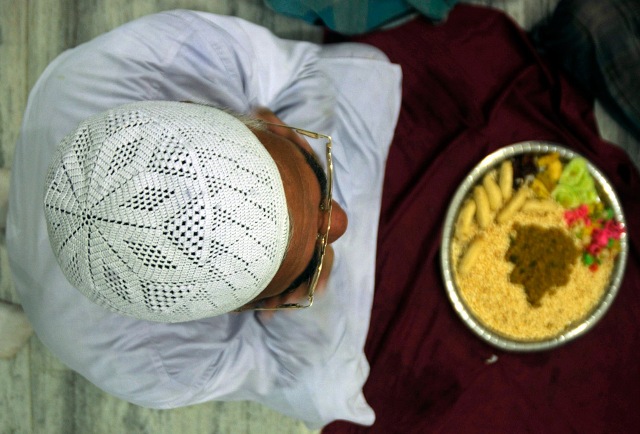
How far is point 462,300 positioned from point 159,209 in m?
0.69

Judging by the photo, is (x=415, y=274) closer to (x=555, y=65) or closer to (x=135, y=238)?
(x=555, y=65)

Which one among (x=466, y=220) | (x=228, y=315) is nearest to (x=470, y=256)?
(x=466, y=220)

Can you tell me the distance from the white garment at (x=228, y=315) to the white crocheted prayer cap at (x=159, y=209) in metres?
0.19

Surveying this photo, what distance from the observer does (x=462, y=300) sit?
902 millimetres

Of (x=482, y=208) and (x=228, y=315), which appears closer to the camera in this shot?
(x=228, y=315)

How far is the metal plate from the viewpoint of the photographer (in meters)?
0.90

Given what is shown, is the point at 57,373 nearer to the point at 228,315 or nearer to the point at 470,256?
the point at 228,315

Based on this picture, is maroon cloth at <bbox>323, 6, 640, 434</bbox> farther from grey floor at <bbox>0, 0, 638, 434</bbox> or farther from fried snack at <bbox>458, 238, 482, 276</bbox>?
grey floor at <bbox>0, 0, 638, 434</bbox>

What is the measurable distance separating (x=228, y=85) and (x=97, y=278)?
0.33 meters

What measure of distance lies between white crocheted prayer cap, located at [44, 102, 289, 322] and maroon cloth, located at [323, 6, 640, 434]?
601 millimetres

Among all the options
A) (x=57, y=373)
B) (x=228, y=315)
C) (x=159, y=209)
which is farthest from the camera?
(x=57, y=373)

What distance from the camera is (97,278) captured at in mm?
377

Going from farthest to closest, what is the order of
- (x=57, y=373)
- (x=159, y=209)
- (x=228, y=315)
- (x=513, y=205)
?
(x=57, y=373)
(x=513, y=205)
(x=228, y=315)
(x=159, y=209)

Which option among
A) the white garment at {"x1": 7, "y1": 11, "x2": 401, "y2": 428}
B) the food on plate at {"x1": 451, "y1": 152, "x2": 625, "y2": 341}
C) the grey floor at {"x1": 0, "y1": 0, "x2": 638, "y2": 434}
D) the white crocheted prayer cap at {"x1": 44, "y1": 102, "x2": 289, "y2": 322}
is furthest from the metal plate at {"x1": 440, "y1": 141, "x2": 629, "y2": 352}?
the white crocheted prayer cap at {"x1": 44, "y1": 102, "x2": 289, "y2": 322}
